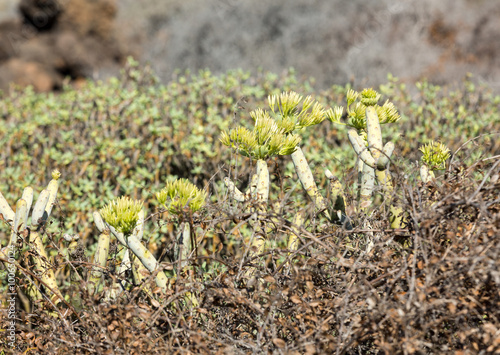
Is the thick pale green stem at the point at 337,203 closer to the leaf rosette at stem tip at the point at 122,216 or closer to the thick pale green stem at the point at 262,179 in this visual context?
the thick pale green stem at the point at 262,179

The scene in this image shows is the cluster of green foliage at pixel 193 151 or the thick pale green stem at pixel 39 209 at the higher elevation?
the cluster of green foliage at pixel 193 151

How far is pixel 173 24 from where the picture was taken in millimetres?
9586

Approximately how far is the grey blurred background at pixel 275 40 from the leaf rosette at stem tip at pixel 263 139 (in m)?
5.63

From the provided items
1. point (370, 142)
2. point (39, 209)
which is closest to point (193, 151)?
point (39, 209)

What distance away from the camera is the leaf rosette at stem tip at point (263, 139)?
5.98 ft

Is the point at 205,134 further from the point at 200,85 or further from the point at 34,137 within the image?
the point at 34,137


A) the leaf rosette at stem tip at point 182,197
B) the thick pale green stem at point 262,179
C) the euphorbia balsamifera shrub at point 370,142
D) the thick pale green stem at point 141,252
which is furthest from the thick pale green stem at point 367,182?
the thick pale green stem at point 141,252

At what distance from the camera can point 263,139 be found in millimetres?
1839

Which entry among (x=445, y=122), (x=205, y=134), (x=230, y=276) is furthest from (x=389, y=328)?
(x=445, y=122)

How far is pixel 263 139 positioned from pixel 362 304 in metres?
0.72

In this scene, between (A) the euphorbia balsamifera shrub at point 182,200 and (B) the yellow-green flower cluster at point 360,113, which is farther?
(B) the yellow-green flower cluster at point 360,113

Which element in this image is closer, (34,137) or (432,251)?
(432,251)

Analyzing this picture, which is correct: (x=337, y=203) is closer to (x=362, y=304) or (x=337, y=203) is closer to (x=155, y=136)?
(x=362, y=304)

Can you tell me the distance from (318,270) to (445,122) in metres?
2.83
